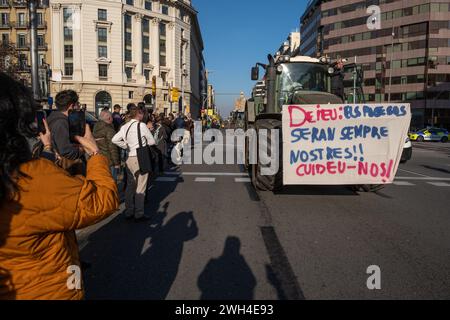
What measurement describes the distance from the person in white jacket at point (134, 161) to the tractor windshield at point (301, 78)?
3906mm

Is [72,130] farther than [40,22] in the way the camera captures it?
No

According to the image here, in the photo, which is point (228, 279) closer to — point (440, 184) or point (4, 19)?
point (440, 184)

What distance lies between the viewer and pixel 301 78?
8.97 m

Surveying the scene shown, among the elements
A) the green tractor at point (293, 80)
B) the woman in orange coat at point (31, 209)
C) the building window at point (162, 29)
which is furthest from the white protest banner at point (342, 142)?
the building window at point (162, 29)

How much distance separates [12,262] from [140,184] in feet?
14.7

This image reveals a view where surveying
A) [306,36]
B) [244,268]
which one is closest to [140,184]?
[244,268]

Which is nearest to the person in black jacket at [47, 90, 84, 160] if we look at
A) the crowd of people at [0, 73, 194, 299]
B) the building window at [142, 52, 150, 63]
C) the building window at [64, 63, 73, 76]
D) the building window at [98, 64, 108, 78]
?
the crowd of people at [0, 73, 194, 299]

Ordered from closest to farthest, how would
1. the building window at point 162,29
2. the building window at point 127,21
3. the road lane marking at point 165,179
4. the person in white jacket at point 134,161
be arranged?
the person in white jacket at point 134,161, the road lane marking at point 165,179, the building window at point 127,21, the building window at point 162,29

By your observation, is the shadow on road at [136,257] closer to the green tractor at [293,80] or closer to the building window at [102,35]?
the green tractor at [293,80]

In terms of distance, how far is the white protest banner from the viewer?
660 centimetres

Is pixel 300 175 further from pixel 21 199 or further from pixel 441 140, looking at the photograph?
pixel 441 140

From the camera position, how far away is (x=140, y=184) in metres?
6.14

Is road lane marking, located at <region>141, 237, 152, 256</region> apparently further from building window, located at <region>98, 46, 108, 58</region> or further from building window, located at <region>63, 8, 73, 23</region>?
building window, located at <region>63, 8, 73, 23</region>

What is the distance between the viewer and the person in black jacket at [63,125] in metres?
4.14
